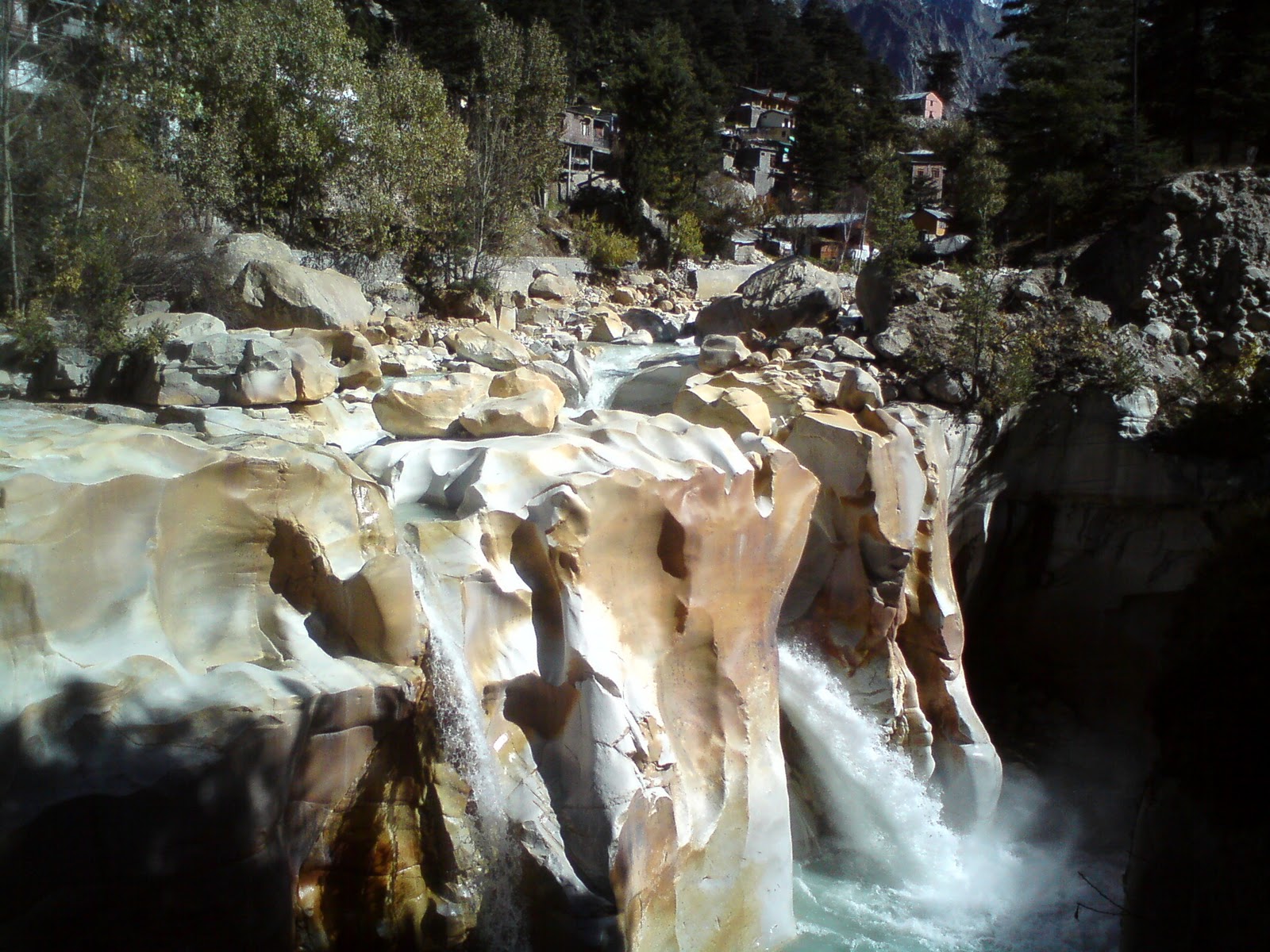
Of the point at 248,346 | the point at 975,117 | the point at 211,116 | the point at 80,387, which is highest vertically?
the point at 975,117

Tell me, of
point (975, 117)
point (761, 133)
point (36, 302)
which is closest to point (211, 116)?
point (36, 302)

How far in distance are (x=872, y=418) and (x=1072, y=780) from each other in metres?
4.88

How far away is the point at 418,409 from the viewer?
26.3ft

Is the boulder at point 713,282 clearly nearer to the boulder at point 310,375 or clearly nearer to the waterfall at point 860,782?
the boulder at point 310,375

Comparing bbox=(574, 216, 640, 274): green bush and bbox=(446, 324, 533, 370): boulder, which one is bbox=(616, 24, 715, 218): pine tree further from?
bbox=(446, 324, 533, 370): boulder

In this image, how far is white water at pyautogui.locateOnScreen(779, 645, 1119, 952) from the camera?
26.9 ft

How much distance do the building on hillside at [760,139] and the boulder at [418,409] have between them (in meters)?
30.6

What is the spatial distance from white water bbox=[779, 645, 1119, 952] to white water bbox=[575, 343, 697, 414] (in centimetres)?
494

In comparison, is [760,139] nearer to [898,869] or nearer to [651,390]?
[651,390]

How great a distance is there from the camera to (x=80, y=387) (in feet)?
33.0

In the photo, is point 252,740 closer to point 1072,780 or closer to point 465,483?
point 465,483

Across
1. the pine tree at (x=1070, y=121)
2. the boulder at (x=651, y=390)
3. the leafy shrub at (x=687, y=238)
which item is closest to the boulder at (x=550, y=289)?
the leafy shrub at (x=687, y=238)

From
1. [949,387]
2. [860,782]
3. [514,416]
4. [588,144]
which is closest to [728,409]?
[514,416]

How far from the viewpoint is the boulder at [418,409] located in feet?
26.3
